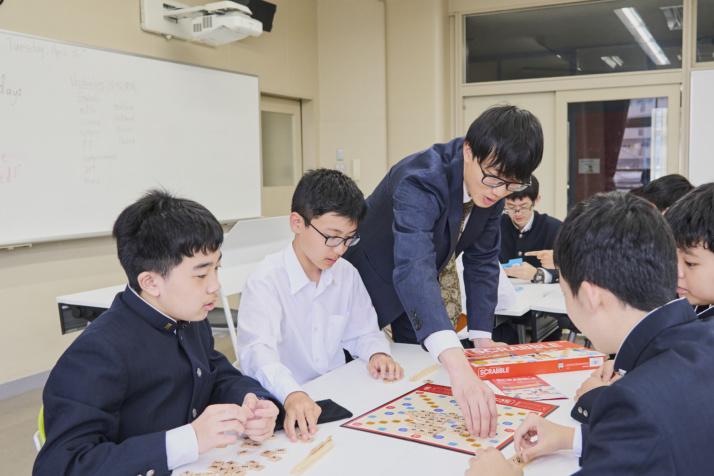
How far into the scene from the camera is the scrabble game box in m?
1.63

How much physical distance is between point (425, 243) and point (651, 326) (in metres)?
0.79

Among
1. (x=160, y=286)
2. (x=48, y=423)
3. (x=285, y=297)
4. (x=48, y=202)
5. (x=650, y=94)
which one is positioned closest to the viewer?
(x=48, y=423)

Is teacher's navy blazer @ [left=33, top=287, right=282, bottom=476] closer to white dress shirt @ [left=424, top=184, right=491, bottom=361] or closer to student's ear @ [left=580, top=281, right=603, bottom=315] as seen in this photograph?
white dress shirt @ [left=424, top=184, right=491, bottom=361]

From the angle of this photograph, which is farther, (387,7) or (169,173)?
(387,7)

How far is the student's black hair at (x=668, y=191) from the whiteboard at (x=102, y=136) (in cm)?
316

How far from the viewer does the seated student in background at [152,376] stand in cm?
108

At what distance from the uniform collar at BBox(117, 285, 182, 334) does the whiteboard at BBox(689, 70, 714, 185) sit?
17.2ft

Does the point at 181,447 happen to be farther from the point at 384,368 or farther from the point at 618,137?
the point at 618,137

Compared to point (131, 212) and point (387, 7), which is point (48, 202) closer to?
point (131, 212)

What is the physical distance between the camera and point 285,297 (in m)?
1.80

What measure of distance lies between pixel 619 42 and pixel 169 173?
405 centimetres

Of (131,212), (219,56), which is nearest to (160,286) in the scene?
(131,212)

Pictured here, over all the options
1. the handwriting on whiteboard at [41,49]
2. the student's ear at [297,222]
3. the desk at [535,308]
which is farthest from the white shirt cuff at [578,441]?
the handwriting on whiteboard at [41,49]

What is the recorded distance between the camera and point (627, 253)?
0.95 metres
